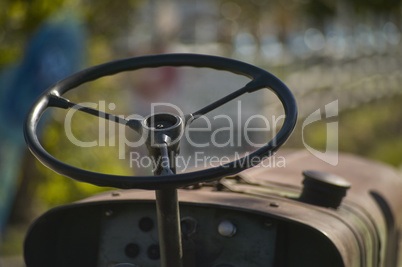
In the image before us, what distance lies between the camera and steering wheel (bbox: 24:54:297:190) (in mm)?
1274

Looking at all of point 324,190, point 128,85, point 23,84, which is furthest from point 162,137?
point 128,85

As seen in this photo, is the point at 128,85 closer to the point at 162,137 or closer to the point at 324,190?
the point at 324,190

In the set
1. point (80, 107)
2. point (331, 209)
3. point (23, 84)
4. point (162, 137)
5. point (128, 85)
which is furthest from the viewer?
point (128, 85)

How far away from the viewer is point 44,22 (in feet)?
14.1

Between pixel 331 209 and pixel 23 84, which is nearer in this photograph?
pixel 331 209

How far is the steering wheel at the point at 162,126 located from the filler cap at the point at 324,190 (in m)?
0.45

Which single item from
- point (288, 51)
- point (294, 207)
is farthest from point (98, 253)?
point (288, 51)

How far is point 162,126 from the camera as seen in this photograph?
1.46 metres

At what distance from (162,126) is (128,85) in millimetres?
4883

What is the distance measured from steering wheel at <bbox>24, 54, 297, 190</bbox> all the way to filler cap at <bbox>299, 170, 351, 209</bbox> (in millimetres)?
453

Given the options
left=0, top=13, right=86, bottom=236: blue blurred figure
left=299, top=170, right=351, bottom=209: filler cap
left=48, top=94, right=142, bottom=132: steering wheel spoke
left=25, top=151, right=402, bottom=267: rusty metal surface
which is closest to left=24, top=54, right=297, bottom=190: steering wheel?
left=48, top=94, right=142, bottom=132: steering wheel spoke

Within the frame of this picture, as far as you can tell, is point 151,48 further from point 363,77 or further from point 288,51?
point 363,77

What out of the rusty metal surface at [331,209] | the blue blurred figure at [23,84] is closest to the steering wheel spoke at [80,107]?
the rusty metal surface at [331,209]

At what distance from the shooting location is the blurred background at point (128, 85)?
4.21 meters
